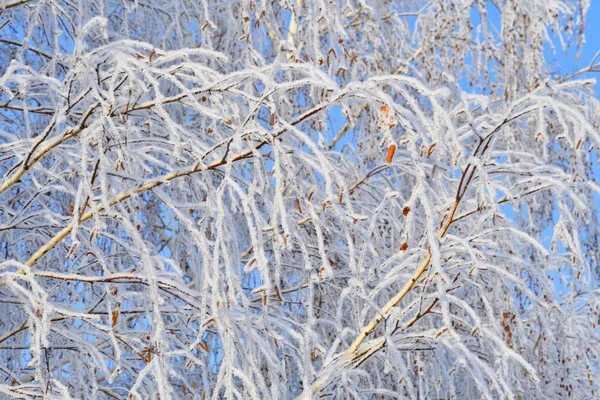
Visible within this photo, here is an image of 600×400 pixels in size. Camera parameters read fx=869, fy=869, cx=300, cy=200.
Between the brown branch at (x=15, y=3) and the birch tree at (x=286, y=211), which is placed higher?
the brown branch at (x=15, y=3)

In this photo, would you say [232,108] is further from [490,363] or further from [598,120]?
[598,120]

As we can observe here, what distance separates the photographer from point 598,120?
4.84 metres

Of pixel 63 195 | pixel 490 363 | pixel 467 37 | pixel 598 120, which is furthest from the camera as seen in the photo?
pixel 467 37

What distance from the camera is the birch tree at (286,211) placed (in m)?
2.12

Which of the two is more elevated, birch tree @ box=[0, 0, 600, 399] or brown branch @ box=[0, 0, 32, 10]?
brown branch @ box=[0, 0, 32, 10]

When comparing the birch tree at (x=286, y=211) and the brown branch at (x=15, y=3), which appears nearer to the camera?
the birch tree at (x=286, y=211)

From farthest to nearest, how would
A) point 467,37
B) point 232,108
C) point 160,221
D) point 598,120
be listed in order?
point 467,37 → point 160,221 → point 598,120 → point 232,108

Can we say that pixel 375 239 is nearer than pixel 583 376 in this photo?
Yes

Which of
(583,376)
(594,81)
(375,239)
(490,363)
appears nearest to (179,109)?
(375,239)

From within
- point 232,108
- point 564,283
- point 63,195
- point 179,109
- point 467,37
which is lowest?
point 564,283

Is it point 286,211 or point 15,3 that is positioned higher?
point 15,3

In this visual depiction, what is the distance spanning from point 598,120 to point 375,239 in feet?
6.09

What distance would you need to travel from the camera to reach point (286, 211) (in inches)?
123

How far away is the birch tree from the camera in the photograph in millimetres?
2119
